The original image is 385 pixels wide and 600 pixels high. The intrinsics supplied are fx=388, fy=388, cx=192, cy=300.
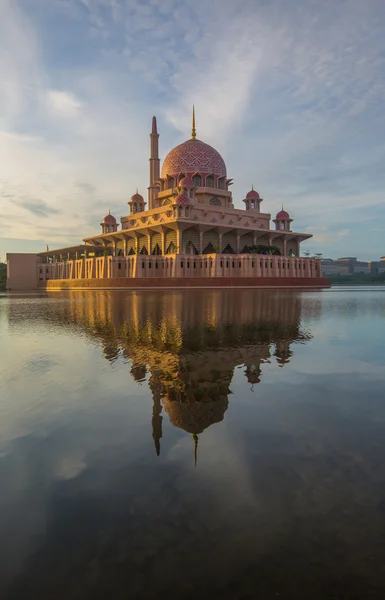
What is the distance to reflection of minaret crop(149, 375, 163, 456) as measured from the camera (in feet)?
12.5

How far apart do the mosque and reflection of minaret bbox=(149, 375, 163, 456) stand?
38.5m

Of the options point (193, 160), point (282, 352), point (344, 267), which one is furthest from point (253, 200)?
point (344, 267)

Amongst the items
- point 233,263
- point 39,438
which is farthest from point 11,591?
point 233,263

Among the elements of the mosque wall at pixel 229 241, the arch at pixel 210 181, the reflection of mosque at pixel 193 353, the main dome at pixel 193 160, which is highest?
the main dome at pixel 193 160

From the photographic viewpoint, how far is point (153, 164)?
2478 inches

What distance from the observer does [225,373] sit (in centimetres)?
630

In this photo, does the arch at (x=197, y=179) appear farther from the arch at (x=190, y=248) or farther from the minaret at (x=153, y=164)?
the arch at (x=190, y=248)

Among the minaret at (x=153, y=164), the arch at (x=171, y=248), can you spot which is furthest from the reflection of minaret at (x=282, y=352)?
the minaret at (x=153, y=164)

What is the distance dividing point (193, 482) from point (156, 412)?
5.47ft

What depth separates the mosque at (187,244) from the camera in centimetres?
4684

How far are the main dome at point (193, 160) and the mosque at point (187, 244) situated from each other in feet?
0.50

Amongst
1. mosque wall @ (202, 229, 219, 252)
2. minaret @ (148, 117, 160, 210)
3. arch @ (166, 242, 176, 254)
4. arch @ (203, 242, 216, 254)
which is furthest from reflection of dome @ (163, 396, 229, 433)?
minaret @ (148, 117, 160, 210)

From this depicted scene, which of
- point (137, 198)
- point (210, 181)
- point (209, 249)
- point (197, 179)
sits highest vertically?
point (197, 179)

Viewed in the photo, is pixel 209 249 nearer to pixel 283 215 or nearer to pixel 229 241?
pixel 229 241
